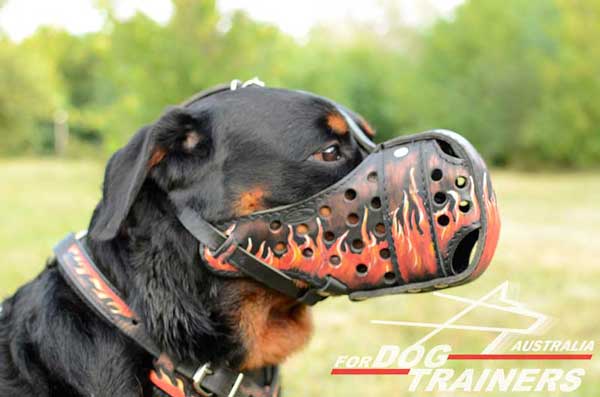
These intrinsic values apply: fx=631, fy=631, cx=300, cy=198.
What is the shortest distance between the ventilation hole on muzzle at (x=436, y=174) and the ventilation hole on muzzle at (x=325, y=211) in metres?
0.39

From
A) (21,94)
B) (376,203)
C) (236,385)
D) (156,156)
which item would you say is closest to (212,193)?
(156,156)

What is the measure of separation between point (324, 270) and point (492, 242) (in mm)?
606

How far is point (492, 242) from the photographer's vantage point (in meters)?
2.18

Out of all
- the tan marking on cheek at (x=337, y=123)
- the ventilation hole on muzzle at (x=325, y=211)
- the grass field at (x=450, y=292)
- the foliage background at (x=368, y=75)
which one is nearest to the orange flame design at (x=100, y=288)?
the ventilation hole on muzzle at (x=325, y=211)

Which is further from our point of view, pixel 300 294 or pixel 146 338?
pixel 300 294

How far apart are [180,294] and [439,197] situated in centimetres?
100

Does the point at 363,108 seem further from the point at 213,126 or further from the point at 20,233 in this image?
the point at 213,126

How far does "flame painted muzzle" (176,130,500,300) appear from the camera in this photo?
2172mm

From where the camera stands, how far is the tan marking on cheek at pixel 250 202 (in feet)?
7.74

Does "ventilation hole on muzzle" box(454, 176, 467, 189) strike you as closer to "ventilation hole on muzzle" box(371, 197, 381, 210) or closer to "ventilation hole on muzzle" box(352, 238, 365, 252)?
"ventilation hole on muzzle" box(371, 197, 381, 210)

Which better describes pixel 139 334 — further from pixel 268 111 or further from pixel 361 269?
pixel 268 111

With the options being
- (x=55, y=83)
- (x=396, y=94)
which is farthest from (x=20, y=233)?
(x=55, y=83)

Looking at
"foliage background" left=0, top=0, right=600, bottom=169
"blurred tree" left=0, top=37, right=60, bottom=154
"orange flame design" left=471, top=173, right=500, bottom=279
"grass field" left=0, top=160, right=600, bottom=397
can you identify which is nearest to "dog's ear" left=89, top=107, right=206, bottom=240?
"orange flame design" left=471, top=173, right=500, bottom=279

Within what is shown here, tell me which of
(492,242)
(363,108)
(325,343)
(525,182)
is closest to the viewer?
(492,242)
